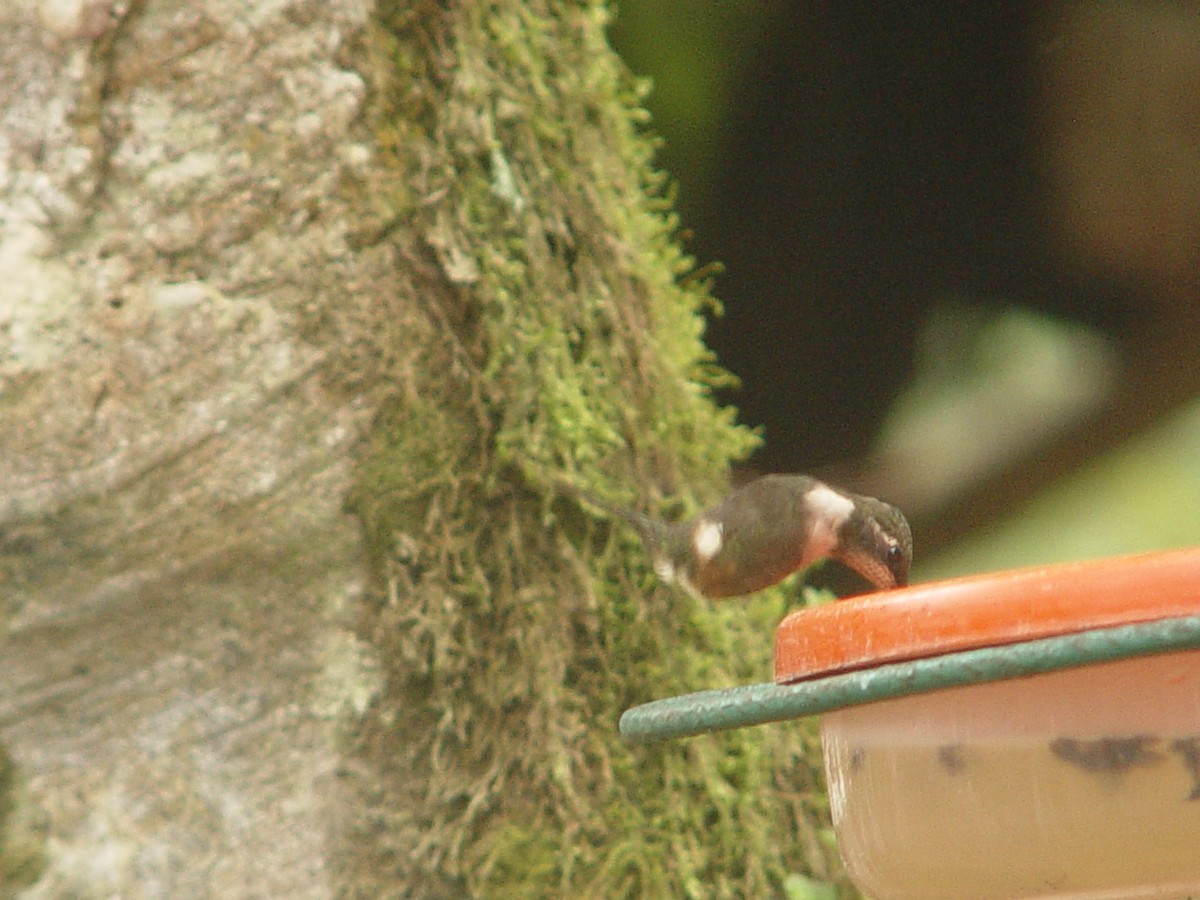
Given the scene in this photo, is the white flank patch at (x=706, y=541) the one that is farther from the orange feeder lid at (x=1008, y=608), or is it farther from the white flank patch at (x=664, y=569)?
the orange feeder lid at (x=1008, y=608)

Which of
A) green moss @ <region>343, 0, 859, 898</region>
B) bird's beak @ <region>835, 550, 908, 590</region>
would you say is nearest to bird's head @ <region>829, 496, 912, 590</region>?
bird's beak @ <region>835, 550, 908, 590</region>

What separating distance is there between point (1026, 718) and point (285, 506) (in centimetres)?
124

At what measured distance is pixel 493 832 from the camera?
2.02m

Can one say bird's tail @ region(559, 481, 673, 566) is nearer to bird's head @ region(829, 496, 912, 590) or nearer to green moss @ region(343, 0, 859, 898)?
green moss @ region(343, 0, 859, 898)

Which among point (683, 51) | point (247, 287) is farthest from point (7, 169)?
point (683, 51)

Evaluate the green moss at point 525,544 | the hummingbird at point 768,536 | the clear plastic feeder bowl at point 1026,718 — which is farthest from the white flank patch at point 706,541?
the clear plastic feeder bowl at point 1026,718

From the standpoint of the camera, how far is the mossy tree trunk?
1.96 meters

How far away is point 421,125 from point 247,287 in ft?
1.17

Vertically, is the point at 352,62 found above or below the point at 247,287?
above

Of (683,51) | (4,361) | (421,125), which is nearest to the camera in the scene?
(4,361)

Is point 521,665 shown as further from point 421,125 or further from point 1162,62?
point 1162,62

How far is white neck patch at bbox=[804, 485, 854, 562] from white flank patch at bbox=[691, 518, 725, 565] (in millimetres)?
131

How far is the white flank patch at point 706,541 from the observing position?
2.13m

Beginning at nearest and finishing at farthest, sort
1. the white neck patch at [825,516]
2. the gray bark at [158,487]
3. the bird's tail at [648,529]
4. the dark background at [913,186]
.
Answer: the gray bark at [158,487], the white neck patch at [825,516], the bird's tail at [648,529], the dark background at [913,186]
